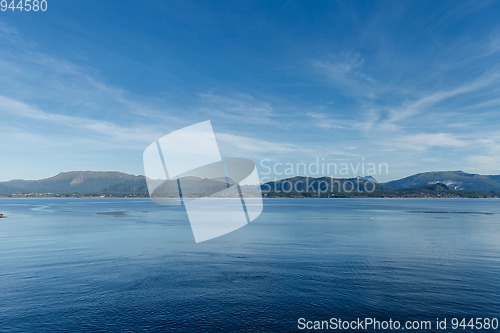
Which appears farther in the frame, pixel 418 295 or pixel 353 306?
pixel 418 295

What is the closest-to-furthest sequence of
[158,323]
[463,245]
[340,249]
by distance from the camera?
[158,323] < [340,249] < [463,245]

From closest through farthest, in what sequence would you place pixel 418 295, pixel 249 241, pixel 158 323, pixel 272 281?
pixel 158 323 < pixel 418 295 < pixel 272 281 < pixel 249 241

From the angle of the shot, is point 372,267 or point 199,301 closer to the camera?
point 199,301

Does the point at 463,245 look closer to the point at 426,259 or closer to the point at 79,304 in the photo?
the point at 426,259

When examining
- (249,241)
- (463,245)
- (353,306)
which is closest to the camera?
(353,306)

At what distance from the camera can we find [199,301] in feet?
62.3

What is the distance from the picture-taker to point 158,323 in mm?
16000

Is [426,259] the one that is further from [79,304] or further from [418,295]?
[79,304]

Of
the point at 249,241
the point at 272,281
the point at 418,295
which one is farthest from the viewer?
the point at 249,241

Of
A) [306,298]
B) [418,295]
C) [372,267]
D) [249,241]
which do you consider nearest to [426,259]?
[372,267]

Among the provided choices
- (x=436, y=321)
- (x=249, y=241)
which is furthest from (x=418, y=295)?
(x=249, y=241)

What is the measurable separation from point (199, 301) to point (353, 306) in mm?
9646

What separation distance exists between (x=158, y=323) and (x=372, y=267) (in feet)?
66.0

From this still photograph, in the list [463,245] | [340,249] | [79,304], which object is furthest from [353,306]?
[463,245]
